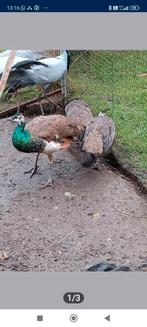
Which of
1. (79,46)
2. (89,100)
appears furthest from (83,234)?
(89,100)

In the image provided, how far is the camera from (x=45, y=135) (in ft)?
9.57

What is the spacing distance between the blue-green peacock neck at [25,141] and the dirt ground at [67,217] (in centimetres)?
16

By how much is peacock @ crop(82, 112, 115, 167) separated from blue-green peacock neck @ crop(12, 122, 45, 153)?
19 cm

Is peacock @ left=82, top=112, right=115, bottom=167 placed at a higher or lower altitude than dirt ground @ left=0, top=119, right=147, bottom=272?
higher

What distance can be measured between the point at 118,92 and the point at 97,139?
1.99 feet

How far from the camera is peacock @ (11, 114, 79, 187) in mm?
2887

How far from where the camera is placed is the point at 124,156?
3.03 meters

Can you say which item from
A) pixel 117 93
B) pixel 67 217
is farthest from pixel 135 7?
pixel 117 93

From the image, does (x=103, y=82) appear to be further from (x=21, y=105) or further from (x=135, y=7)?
(x=135, y=7)

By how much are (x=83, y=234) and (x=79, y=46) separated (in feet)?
2.78

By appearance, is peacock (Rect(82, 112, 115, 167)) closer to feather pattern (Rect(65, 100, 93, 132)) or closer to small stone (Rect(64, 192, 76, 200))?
feather pattern (Rect(65, 100, 93, 132))

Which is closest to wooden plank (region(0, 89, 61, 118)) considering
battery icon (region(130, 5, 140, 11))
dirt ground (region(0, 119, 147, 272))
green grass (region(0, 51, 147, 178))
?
green grass (region(0, 51, 147, 178))
